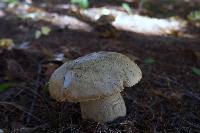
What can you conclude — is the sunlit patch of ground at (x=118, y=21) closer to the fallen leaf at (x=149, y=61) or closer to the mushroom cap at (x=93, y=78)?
the fallen leaf at (x=149, y=61)

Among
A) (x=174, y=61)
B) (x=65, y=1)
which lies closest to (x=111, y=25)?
(x=174, y=61)

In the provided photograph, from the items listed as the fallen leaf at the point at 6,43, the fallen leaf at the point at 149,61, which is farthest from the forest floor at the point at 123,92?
the fallen leaf at the point at 6,43

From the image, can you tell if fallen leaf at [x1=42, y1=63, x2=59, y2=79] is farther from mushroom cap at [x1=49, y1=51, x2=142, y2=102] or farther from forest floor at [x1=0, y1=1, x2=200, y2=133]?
mushroom cap at [x1=49, y1=51, x2=142, y2=102]

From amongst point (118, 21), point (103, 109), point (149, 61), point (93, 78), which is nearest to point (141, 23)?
point (118, 21)

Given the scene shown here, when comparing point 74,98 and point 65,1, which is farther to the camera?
point 65,1

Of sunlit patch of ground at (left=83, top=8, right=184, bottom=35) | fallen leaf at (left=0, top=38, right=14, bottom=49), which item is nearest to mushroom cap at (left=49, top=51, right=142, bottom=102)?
fallen leaf at (left=0, top=38, right=14, bottom=49)

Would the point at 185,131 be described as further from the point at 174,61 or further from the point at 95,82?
the point at 174,61

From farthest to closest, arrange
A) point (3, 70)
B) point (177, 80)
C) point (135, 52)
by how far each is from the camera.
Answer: point (135, 52), point (3, 70), point (177, 80)
